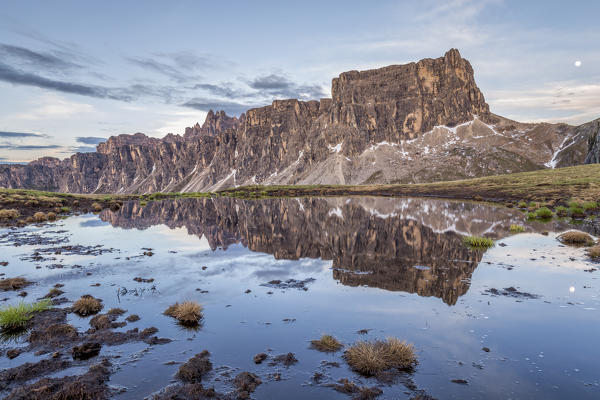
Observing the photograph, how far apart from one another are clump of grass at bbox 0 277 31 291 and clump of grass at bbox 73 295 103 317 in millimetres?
5660

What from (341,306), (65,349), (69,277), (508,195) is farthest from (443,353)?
(508,195)

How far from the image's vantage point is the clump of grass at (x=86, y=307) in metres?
14.1

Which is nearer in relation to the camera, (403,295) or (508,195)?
(403,295)

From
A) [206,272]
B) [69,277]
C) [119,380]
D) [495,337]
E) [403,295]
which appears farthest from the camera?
[206,272]

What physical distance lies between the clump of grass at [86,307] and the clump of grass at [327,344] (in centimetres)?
945

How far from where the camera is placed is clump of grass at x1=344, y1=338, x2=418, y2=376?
378 inches

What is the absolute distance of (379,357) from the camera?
388 inches

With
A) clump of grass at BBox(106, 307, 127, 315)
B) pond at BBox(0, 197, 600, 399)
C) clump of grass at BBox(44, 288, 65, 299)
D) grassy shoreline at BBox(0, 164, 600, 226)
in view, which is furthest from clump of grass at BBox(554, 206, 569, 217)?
clump of grass at BBox(44, 288, 65, 299)

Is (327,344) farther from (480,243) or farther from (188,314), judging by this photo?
(480,243)

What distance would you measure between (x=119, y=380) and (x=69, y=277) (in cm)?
1308

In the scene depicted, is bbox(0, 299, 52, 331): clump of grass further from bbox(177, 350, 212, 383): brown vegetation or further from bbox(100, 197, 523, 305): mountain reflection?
bbox(100, 197, 523, 305): mountain reflection

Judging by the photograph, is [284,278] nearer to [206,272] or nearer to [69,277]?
[206,272]

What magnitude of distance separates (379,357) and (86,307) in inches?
472

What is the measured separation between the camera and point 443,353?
10.5 metres
